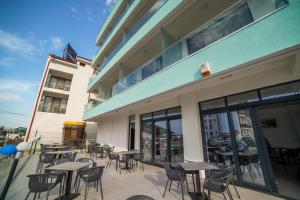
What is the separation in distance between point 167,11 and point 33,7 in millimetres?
8871

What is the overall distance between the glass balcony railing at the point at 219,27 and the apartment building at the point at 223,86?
1.0 inches

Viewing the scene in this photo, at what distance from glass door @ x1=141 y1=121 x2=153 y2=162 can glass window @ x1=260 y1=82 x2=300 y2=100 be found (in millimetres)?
6016

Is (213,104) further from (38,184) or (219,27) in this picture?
(38,184)

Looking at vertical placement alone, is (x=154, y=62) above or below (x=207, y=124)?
above

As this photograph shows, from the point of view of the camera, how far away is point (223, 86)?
Result: 5.12 meters

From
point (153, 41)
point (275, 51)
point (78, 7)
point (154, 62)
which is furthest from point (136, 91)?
point (78, 7)

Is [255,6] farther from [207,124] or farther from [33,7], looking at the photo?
[33,7]

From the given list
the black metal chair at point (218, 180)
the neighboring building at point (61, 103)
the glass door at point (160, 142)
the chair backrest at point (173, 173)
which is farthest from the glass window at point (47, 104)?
the black metal chair at point (218, 180)

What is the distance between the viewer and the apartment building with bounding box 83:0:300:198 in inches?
122

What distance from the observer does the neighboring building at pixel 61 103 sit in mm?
15945

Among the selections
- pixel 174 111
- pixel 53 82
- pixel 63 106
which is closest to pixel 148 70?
pixel 174 111

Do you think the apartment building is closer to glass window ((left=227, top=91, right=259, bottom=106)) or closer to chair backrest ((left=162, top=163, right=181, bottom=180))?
glass window ((left=227, top=91, right=259, bottom=106))

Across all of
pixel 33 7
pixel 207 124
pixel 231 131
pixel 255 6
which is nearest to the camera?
pixel 255 6

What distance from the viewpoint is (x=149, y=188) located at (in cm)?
427
